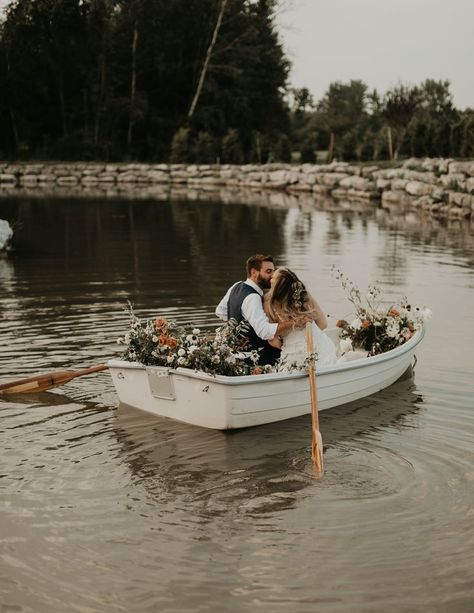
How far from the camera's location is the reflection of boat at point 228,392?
7586mm

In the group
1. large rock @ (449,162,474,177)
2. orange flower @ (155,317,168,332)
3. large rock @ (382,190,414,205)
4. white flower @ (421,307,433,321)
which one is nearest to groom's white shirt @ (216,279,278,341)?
orange flower @ (155,317,168,332)

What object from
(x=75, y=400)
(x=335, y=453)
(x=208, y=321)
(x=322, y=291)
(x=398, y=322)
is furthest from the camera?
(x=322, y=291)

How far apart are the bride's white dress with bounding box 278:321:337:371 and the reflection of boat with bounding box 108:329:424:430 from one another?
210mm

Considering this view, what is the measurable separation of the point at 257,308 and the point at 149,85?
44200 mm

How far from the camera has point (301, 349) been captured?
8.31 meters

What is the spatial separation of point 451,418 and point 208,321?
462 cm

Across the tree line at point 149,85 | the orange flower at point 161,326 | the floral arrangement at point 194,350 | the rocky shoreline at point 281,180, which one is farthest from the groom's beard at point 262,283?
the tree line at point 149,85

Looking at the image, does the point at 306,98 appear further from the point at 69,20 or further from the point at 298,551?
the point at 298,551

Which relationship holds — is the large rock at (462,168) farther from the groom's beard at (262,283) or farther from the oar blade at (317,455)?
the oar blade at (317,455)

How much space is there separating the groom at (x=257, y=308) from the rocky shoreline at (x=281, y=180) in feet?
69.5

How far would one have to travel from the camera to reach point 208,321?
12.2 m

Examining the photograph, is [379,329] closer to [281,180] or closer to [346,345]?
[346,345]

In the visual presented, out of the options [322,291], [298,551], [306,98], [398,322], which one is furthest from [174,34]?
[298,551]

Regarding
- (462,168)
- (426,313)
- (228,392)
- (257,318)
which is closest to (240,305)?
(257,318)
